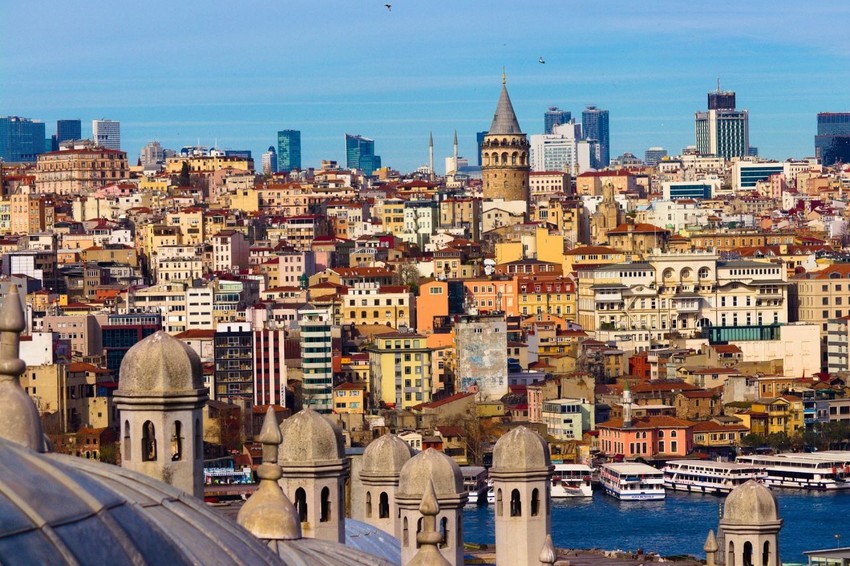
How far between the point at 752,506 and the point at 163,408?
490 centimetres

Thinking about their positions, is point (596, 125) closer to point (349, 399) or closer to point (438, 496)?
point (349, 399)

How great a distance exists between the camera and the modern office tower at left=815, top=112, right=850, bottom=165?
114m

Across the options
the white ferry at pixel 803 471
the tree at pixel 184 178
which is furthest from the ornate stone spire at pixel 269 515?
the tree at pixel 184 178

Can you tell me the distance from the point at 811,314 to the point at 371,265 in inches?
385

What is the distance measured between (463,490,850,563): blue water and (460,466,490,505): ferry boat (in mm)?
178

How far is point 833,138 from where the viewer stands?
116000mm

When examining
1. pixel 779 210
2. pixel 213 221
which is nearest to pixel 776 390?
pixel 213 221

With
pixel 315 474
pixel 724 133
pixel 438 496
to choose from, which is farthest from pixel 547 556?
pixel 724 133

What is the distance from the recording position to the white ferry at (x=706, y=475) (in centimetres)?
3731

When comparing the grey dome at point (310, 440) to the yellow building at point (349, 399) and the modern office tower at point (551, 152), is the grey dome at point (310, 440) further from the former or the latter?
the modern office tower at point (551, 152)

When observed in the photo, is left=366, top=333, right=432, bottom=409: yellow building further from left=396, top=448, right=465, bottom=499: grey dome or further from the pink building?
left=396, top=448, right=465, bottom=499: grey dome

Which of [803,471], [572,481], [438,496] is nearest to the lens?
[438,496]

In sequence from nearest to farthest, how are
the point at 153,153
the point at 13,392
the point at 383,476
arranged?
1. the point at 13,392
2. the point at 383,476
3. the point at 153,153

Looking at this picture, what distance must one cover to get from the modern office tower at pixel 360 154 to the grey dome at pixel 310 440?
4396 inches
